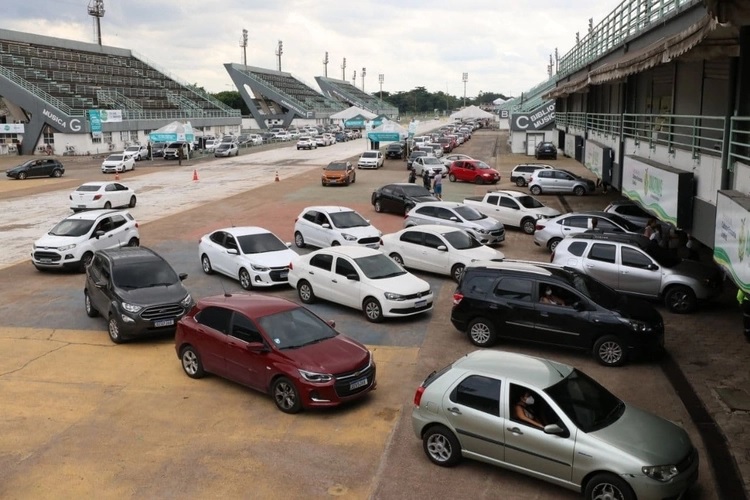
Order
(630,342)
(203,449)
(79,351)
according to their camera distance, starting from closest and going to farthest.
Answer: (203,449), (630,342), (79,351)

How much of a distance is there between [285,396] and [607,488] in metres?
4.83

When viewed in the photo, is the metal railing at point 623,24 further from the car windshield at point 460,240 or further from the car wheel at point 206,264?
the car wheel at point 206,264

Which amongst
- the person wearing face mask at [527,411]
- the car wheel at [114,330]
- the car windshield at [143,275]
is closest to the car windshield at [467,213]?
the car windshield at [143,275]

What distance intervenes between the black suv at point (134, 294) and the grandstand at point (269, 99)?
112 metres

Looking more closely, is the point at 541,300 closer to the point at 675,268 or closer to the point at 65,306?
the point at 675,268

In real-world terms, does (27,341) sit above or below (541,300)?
Result: below

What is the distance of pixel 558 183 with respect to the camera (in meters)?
36.2

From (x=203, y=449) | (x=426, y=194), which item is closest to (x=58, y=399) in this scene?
(x=203, y=449)

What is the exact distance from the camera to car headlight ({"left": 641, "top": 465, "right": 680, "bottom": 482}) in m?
7.21

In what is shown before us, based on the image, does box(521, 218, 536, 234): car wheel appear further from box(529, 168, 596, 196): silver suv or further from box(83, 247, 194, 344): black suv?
box(83, 247, 194, 344): black suv

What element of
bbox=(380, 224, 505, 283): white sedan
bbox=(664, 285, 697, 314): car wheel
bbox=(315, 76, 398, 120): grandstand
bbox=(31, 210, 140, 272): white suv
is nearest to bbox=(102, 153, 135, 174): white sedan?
bbox=(31, 210, 140, 272): white suv

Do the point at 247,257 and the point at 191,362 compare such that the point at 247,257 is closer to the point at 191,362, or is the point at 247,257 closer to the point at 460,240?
the point at 460,240

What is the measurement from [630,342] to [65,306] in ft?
42.0

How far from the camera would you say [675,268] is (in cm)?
1566
